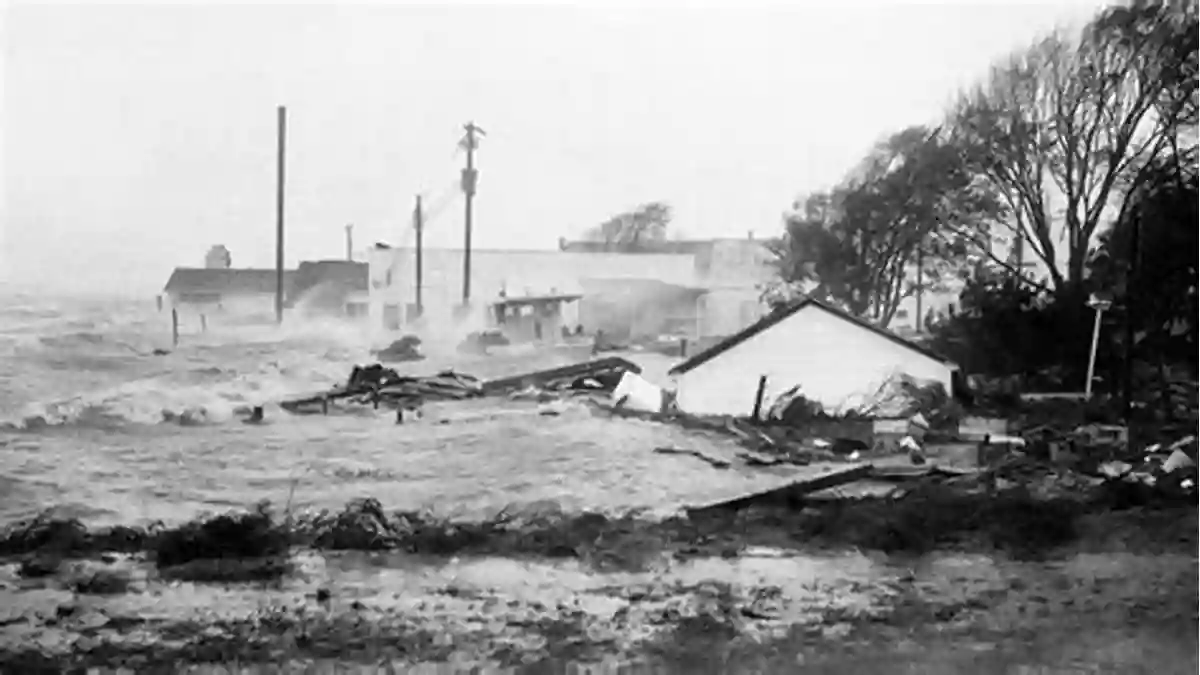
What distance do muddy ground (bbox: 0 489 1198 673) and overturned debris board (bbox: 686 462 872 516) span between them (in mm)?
25

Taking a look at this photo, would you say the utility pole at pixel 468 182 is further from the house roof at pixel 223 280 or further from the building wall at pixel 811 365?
the building wall at pixel 811 365

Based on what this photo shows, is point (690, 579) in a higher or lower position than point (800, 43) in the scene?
lower

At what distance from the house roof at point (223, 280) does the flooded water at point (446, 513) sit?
7 centimetres

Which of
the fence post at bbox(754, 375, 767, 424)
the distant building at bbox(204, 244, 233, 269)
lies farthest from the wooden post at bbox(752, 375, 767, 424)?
the distant building at bbox(204, 244, 233, 269)

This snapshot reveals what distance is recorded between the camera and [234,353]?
2.17 metres

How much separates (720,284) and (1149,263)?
0.88m

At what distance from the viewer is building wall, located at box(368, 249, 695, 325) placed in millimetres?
2225

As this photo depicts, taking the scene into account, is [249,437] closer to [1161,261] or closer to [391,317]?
[391,317]

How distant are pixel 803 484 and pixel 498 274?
0.74m

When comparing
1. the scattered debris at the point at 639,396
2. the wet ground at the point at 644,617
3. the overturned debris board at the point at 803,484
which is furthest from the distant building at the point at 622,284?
the wet ground at the point at 644,617

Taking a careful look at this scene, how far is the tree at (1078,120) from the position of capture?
2.27 m

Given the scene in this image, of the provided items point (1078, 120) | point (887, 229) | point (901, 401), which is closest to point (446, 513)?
point (901, 401)

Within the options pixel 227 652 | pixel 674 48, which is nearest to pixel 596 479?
pixel 227 652

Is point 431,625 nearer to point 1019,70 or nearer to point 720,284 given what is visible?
point 720,284
